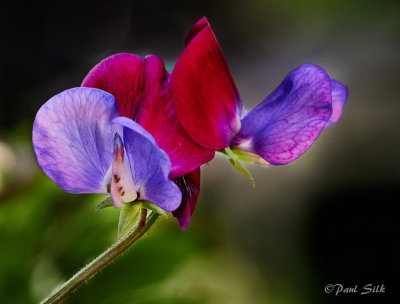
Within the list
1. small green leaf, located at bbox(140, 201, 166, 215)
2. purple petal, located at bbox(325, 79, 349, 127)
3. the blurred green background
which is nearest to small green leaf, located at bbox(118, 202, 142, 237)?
small green leaf, located at bbox(140, 201, 166, 215)

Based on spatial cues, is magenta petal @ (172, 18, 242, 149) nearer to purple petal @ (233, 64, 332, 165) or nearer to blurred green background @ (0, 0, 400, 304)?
purple petal @ (233, 64, 332, 165)

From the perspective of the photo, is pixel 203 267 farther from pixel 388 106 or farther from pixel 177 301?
pixel 388 106

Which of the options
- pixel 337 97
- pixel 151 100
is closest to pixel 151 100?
pixel 151 100

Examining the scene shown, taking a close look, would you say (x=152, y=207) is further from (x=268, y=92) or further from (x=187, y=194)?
(x=268, y=92)

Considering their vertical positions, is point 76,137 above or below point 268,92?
above

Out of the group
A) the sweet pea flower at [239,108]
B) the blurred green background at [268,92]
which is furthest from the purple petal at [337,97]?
the blurred green background at [268,92]

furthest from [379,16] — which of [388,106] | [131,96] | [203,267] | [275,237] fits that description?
[131,96]
